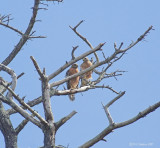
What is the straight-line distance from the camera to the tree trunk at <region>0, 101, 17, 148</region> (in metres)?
5.94

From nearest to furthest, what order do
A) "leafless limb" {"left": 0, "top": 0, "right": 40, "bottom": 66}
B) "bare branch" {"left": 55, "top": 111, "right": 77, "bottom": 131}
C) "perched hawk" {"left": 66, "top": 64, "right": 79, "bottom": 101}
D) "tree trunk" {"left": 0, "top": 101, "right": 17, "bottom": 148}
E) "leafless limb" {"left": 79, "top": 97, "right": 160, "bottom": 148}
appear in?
1. "leafless limb" {"left": 79, "top": 97, "right": 160, "bottom": 148}
2. "bare branch" {"left": 55, "top": 111, "right": 77, "bottom": 131}
3. "tree trunk" {"left": 0, "top": 101, "right": 17, "bottom": 148}
4. "leafless limb" {"left": 0, "top": 0, "right": 40, "bottom": 66}
5. "perched hawk" {"left": 66, "top": 64, "right": 79, "bottom": 101}

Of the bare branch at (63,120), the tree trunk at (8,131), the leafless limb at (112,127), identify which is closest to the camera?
the leafless limb at (112,127)

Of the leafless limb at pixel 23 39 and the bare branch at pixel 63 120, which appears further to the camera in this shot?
the leafless limb at pixel 23 39

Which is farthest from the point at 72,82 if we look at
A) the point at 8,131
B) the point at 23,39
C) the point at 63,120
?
the point at 63,120

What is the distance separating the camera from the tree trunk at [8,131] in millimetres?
5938

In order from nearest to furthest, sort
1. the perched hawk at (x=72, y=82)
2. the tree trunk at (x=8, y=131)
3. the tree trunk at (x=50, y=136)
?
the tree trunk at (x=50, y=136)
the tree trunk at (x=8, y=131)
the perched hawk at (x=72, y=82)

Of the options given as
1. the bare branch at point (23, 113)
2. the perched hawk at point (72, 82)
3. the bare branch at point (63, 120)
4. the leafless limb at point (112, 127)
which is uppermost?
the perched hawk at point (72, 82)

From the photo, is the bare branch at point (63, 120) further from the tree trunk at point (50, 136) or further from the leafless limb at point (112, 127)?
the leafless limb at point (112, 127)

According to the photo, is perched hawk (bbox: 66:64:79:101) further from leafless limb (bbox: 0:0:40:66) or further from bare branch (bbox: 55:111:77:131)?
bare branch (bbox: 55:111:77:131)

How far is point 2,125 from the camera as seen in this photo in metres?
6.14

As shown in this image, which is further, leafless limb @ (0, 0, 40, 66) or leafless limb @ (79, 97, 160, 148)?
leafless limb @ (0, 0, 40, 66)

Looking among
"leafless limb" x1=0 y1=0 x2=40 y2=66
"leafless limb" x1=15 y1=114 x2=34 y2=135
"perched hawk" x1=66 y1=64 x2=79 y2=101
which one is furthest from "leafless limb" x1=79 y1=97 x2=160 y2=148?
"perched hawk" x1=66 y1=64 x2=79 y2=101

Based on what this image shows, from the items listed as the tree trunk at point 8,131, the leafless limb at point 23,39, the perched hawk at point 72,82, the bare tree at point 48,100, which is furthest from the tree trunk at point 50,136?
the perched hawk at point 72,82

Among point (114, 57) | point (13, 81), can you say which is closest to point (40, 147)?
→ point (13, 81)
